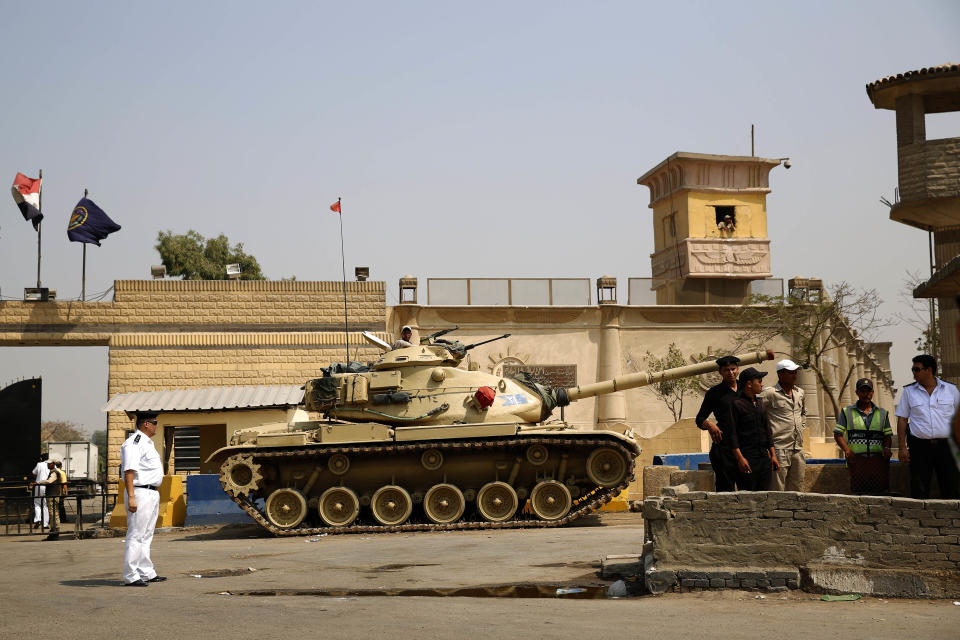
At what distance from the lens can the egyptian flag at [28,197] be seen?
89.5 feet

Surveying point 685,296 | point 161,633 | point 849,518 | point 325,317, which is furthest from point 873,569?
point 685,296

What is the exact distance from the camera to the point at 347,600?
7.98m

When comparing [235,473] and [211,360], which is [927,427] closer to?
[235,473]

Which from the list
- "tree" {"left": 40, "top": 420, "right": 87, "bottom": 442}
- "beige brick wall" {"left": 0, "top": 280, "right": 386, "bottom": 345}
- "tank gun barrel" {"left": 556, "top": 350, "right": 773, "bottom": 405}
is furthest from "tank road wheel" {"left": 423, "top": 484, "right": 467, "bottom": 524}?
"tree" {"left": 40, "top": 420, "right": 87, "bottom": 442}

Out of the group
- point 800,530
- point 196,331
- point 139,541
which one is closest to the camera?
point 800,530

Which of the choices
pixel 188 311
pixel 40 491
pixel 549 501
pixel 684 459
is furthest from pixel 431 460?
pixel 188 311

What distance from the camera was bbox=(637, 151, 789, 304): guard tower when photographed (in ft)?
105

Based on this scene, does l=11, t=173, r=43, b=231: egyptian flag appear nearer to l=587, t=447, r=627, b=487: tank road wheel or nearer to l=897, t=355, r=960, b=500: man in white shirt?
l=587, t=447, r=627, b=487: tank road wheel

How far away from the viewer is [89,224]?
27.3 metres

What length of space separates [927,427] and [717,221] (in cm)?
2450

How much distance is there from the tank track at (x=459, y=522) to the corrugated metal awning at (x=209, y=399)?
6401 millimetres

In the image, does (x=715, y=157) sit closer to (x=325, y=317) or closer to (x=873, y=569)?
(x=325, y=317)

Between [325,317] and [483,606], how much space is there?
1989cm

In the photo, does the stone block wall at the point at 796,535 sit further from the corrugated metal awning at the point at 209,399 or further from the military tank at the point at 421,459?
the corrugated metal awning at the point at 209,399
